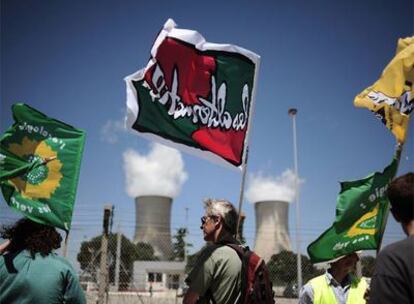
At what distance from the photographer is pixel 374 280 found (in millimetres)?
1769

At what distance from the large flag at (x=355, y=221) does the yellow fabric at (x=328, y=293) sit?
0.72ft

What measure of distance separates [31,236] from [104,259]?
3.84 m

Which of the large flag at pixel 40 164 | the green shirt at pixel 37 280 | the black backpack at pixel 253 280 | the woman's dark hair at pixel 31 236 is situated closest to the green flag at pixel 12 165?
the large flag at pixel 40 164

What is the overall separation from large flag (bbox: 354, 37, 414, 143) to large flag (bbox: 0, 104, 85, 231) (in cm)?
227

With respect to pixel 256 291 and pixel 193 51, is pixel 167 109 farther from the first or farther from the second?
pixel 256 291

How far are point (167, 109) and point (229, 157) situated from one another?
639 millimetres

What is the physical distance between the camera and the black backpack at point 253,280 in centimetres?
255

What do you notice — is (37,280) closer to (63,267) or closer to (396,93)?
(63,267)

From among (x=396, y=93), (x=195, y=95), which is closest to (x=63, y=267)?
(x=195, y=95)

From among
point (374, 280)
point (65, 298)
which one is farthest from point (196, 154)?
point (374, 280)

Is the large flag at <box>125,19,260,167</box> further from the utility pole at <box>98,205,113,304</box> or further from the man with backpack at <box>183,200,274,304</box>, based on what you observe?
the utility pole at <box>98,205,113,304</box>

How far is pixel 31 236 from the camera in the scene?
2807 millimetres

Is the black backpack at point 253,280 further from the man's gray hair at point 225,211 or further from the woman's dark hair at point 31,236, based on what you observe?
the woman's dark hair at point 31,236

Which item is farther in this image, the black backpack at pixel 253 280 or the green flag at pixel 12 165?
the green flag at pixel 12 165
